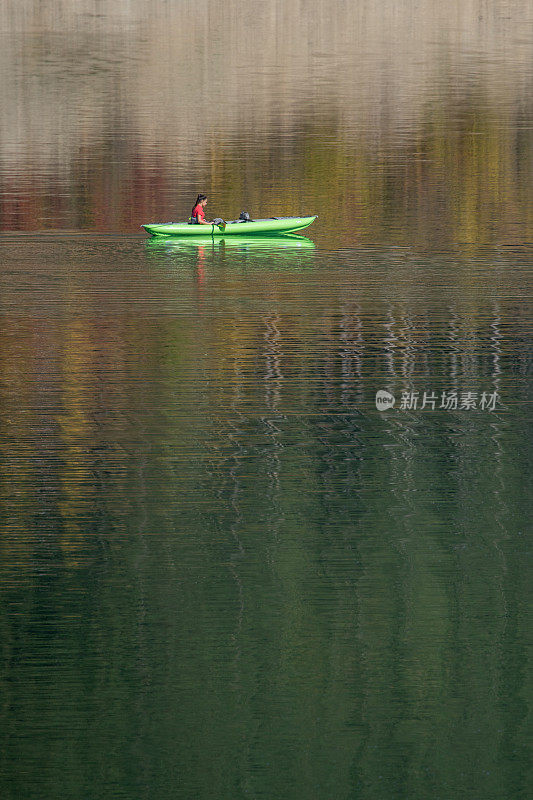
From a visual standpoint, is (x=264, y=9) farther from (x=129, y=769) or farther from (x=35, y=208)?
(x=129, y=769)

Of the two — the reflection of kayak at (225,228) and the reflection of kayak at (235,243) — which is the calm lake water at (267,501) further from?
the reflection of kayak at (225,228)

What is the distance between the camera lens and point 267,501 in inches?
707

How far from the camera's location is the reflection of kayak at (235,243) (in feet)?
129

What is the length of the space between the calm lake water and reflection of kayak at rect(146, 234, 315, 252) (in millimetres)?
153

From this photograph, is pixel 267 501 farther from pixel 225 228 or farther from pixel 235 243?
pixel 235 243

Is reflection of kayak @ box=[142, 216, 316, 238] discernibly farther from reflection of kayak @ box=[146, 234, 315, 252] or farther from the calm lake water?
the calm lake water

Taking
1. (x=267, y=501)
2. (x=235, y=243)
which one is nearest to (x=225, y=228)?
(x=235, y=243)

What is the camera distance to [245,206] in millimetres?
47719

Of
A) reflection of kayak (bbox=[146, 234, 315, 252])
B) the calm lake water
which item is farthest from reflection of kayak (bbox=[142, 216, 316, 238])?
the calm lake water

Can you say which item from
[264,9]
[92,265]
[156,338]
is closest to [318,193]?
[92,265]

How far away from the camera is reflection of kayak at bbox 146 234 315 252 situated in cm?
3919

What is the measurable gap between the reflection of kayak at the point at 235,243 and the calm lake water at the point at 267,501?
0.50 ft

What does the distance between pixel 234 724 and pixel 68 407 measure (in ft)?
34.1

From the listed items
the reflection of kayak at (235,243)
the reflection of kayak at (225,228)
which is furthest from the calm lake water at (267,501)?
the reflection of kayak at (225,228)
